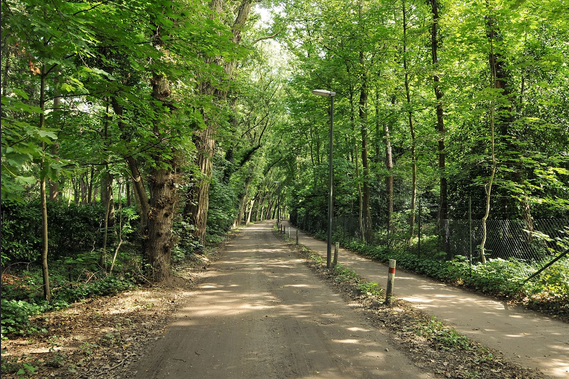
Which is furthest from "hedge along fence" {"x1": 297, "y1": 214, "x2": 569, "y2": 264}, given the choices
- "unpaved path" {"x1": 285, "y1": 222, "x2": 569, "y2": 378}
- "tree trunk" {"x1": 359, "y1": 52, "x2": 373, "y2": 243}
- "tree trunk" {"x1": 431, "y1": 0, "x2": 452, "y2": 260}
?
"tree trunk" {"x1": 359, "y1": 52, "x2": 373, "y2": 243}

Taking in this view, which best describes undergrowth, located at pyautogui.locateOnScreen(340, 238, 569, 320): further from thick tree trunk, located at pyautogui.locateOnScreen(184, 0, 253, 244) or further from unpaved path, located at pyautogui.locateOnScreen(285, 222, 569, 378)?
thick tree trunk, located at pyautogui.locateOnScreen(184, 0, 253, 244)

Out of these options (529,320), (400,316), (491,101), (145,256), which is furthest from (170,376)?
(491,101)

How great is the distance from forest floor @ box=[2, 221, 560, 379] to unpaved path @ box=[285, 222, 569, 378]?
12.4 inches

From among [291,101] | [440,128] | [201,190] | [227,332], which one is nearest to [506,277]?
[440,128]

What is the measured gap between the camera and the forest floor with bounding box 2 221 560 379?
4.29 meters

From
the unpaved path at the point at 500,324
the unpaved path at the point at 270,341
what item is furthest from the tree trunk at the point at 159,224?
the unpaved path at the point at 500,324

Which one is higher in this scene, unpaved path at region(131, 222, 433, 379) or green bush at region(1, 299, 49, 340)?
green bush at region(1, 299, 49, 340)

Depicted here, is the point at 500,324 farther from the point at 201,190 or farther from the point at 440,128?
the point at 201,190

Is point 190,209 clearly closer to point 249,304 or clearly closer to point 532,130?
point 249,304

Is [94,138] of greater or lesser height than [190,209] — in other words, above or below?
above

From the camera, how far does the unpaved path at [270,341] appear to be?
14.1 feet

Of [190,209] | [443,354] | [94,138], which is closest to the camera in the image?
[443,354]

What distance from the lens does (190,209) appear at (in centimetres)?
1441

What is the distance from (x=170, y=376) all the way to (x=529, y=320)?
6.73 meters
